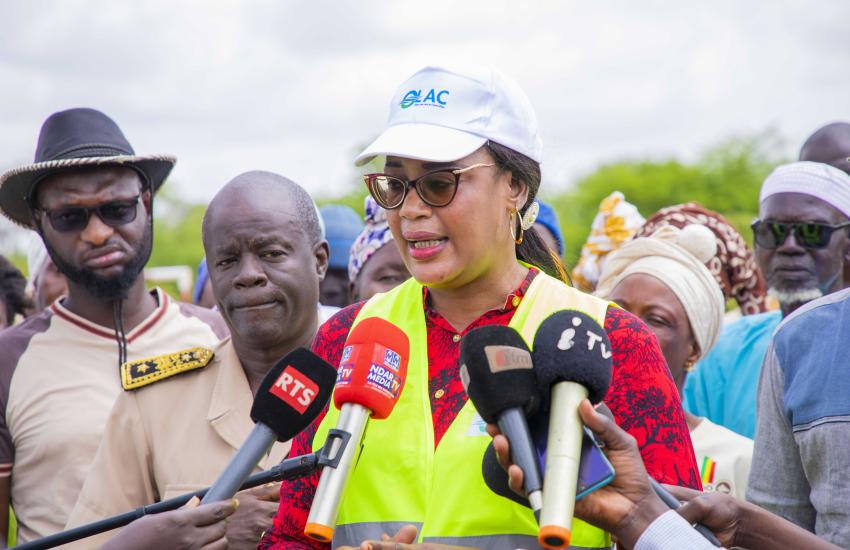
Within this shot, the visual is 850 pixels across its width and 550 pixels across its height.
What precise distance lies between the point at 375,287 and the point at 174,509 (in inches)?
118

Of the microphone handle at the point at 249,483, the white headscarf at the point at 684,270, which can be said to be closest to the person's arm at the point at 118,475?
the microphone handle at the point at 249,483

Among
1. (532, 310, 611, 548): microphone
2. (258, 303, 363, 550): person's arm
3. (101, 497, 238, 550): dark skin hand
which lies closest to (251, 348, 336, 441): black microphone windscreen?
(101, 497, 238, 550): dark skin hand

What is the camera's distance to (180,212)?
221 ft

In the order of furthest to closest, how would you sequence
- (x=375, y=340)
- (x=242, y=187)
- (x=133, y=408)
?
(x=242, y=187)
(x=133, y=408)
(x=375, y=340)

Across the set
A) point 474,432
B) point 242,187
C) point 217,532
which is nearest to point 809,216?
point 242,187

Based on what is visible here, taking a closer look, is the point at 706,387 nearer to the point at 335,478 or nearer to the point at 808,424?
the point at 808,424

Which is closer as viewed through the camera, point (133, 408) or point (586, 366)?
point (586, 366)

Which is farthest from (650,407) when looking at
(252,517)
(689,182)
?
(689,182)

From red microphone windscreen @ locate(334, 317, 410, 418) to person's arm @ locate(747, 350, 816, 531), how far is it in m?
1.51

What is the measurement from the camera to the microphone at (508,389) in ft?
8.18

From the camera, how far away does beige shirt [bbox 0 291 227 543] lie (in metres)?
4.86

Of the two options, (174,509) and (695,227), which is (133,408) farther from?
(695,227)

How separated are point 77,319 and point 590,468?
3.58 metres

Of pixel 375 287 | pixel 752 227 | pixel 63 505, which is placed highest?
pixel 752 227
